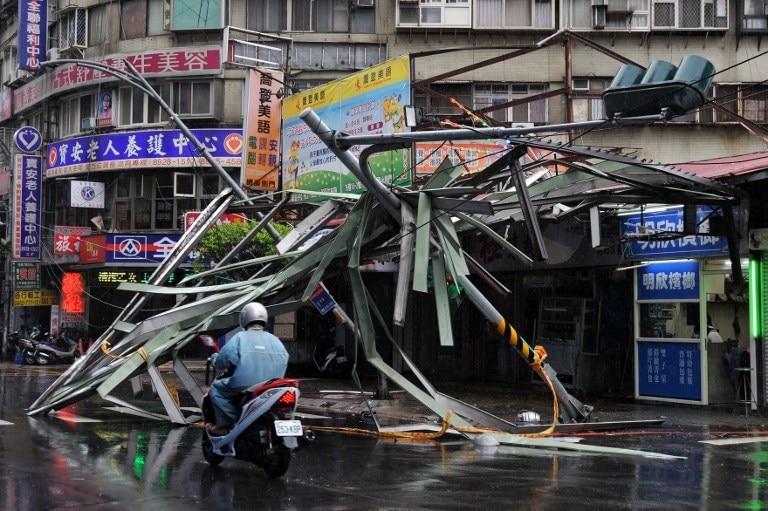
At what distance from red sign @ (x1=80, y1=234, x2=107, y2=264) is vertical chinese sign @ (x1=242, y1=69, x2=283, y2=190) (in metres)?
10.5

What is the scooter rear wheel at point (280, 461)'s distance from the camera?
28.6 ft

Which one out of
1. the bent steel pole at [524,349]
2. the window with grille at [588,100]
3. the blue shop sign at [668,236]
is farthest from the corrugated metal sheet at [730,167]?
the window with grille at [588,100]

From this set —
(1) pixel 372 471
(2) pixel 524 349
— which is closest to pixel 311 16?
(2) pixel 524 349

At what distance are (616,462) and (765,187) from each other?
6.79 metres

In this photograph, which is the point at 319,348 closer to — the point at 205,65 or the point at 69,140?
the point at 205,65

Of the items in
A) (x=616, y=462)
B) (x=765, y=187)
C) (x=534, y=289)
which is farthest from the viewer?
(x=534, y=289)

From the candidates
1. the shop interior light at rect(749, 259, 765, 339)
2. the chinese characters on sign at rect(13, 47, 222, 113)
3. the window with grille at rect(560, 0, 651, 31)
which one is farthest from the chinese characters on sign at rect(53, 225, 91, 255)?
the shop interior light at rect(749, 259, 765, 339)

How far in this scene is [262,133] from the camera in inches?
929

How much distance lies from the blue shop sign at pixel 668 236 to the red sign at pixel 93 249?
20030 mm

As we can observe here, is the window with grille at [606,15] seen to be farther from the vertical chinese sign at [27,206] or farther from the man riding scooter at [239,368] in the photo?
the man riding scooter at [239,368]

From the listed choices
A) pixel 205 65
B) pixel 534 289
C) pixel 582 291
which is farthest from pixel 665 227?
pixel 205 65

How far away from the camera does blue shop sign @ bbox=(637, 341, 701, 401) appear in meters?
16.2

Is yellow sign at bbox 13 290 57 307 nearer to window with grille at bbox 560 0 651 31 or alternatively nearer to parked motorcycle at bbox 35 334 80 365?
parked motorcycle at bbox 35 334 80 365

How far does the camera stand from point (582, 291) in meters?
19.5
